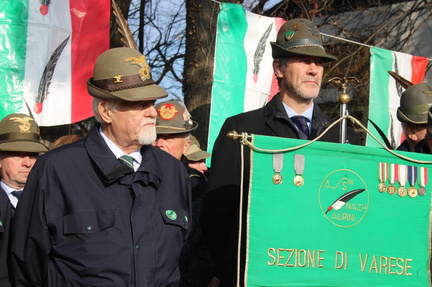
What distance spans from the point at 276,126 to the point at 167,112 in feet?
6.35

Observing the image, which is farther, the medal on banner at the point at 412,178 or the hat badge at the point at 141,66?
the medal on banner at the point at 412,178

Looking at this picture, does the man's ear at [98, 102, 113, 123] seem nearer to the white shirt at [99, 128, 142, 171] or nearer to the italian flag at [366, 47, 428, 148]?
the white shirt at [99, 128, 142, 171]

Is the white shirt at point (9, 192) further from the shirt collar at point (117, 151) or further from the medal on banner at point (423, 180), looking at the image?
the medal on banner at point (423, 180)

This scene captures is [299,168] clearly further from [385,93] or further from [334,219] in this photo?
[385,93]

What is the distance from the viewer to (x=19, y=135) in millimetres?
5711

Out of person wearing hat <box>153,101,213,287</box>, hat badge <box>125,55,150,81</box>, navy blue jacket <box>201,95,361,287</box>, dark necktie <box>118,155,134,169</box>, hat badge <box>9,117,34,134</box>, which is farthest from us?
hat badge <box>9,117,34,134</box>

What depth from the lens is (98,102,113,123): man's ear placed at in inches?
153

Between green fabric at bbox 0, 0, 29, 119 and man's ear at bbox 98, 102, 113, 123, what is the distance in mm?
3078

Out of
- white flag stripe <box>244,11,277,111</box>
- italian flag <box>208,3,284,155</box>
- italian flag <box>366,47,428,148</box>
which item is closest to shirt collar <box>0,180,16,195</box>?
italian flag <box>208,3,284,155</box>

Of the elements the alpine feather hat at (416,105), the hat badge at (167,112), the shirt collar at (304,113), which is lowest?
the shirt collar at (304,113)

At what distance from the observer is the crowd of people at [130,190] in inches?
140

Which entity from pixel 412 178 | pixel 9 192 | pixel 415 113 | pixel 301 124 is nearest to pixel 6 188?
pixel 9 192

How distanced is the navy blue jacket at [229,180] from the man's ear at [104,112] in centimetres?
76

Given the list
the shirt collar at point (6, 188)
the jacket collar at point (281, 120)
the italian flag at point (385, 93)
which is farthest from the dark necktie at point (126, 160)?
the italian flag at point (385, 93)
